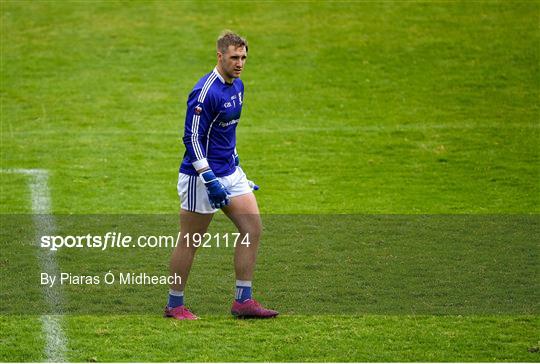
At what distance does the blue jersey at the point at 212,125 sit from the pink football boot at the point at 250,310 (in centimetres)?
111

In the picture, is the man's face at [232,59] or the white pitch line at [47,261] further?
the man's face at [232,59]

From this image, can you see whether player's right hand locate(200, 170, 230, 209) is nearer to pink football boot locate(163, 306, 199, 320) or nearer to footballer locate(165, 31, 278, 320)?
footballer locate(165, 31, 278, 320)

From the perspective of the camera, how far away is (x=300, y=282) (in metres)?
9.96

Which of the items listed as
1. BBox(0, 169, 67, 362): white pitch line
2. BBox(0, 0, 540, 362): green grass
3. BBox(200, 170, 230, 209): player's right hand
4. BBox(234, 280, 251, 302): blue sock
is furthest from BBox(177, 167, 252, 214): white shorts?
BBox(0, 169, 67, 362): white pitch line

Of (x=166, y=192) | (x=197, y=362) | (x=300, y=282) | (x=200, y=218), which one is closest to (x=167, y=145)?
(x=166, y=192)

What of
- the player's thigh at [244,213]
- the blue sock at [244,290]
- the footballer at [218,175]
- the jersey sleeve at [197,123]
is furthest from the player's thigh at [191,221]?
the blue sock at [244,290]

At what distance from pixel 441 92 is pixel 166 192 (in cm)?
786

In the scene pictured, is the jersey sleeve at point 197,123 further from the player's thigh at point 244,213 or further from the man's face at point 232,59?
the player's thigh at point 244,213

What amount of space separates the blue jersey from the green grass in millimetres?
1346

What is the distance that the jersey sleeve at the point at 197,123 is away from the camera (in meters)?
8.25

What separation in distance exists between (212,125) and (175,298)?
4.93ft

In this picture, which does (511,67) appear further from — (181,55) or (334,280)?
(334,280)

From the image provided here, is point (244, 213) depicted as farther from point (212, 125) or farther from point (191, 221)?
point (212, 125)

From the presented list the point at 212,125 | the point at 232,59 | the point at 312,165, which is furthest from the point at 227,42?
the point at 312,165
